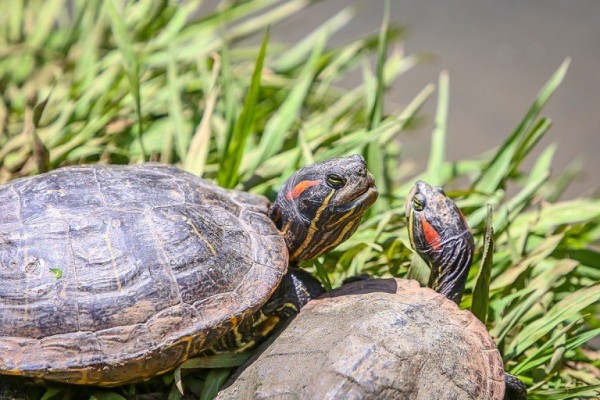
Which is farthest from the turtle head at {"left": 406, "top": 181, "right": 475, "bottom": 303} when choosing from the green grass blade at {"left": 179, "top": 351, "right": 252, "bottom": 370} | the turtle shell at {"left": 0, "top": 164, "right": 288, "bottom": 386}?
the green grass blade at {"left": 179, "top": 351, "right": 252, "bottom": 370}

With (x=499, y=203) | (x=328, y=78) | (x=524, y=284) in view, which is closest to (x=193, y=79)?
(x=328, y=78)

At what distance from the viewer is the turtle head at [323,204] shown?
99.8 inches

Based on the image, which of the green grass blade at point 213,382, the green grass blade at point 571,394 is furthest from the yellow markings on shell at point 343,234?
the green grass blade at point 571,394

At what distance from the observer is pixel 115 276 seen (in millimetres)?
2299

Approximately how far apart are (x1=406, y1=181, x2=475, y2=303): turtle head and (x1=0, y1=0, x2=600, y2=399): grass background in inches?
3.1

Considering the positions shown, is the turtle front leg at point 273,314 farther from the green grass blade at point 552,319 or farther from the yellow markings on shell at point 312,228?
the green grass blade at point 552,319

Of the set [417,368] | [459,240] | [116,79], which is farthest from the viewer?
[116,79]

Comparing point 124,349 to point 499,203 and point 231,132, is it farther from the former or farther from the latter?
point 499,203

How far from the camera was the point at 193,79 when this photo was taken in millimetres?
4258

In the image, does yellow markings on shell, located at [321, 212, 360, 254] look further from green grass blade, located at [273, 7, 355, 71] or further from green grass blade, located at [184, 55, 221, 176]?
green grass blade, located at [273, 7, 355, 71]

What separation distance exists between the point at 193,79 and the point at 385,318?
2297 millimetres

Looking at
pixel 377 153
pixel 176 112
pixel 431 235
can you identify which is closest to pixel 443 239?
pixel 431 235

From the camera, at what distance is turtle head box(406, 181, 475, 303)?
2.70 meters

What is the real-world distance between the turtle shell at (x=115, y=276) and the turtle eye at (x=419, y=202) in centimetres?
54
